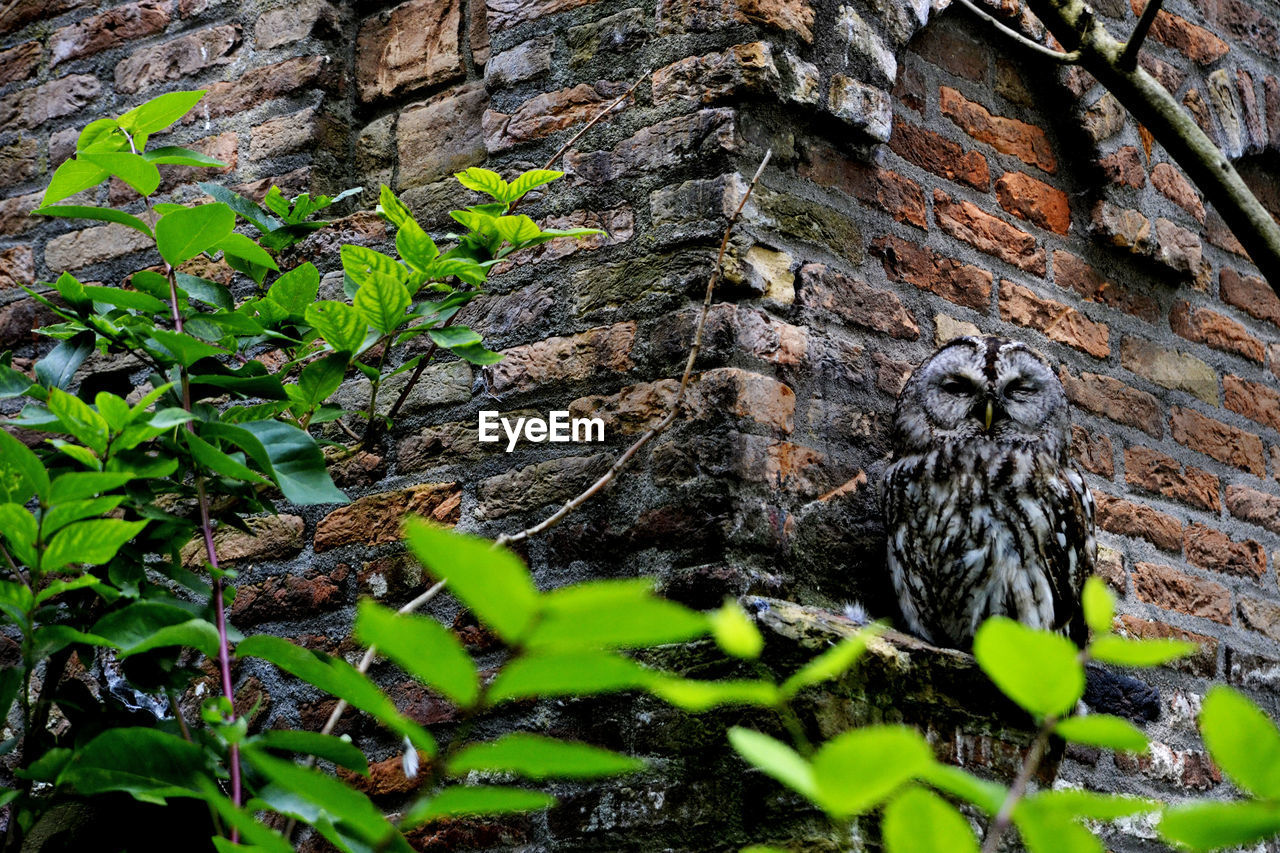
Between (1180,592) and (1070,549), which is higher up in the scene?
(1070,549)

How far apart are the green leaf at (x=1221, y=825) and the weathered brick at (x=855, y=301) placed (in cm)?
174

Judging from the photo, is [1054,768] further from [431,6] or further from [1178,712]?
[431,6]

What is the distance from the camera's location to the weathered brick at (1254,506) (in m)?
2.79

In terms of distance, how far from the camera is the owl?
208 cm

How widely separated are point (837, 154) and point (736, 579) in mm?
842

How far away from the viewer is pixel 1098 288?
2.64 m

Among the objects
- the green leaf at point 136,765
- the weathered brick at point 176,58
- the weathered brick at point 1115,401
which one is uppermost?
the weathered brick at point 176,58

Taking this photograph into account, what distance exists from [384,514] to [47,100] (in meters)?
1.46

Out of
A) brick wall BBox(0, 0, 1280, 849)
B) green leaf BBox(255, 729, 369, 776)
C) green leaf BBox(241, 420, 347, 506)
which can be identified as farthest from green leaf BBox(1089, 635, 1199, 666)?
brick wall BBox(0, 0, 1280, 849)

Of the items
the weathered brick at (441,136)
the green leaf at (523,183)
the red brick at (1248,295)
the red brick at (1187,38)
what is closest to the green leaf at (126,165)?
the green leaf at (523,183)

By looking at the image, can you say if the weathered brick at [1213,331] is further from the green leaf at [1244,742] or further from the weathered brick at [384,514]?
the green leaf at [1244,742]

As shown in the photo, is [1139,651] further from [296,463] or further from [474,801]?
[296,463]

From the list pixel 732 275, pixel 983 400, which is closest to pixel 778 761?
pixel 732 275

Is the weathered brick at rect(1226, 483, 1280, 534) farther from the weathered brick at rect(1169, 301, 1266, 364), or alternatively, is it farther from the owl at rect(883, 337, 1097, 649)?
the owl at rect(883, 337, 1097, 649)
